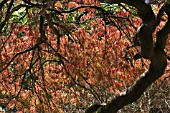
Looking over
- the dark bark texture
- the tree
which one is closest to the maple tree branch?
the dark bark texture

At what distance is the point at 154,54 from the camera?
3059 millimetres

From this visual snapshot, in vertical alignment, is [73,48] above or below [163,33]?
below

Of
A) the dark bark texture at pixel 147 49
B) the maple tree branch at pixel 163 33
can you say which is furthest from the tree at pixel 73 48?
the maple tree branch at pixel 163 33

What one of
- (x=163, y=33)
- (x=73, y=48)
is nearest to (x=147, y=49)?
(x=163, y=33)

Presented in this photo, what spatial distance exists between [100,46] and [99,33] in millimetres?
197

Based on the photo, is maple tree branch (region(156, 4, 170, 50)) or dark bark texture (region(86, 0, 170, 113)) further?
maple tree branch (region(156, 4, 170, 50))

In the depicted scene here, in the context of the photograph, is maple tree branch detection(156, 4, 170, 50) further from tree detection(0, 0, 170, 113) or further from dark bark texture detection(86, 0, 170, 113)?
tree detection(0, 0, 170, 113)

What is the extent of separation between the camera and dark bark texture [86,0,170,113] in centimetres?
287

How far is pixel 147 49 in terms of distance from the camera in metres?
2.96

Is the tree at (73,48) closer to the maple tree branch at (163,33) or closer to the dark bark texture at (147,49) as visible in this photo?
the dark bark texture at (147,49)

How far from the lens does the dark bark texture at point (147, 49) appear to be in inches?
113

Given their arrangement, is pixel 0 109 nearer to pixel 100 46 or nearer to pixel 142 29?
pixel 100 46

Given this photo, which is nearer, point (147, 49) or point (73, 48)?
point (147, 49)

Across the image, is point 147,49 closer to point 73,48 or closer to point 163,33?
point 163,33
